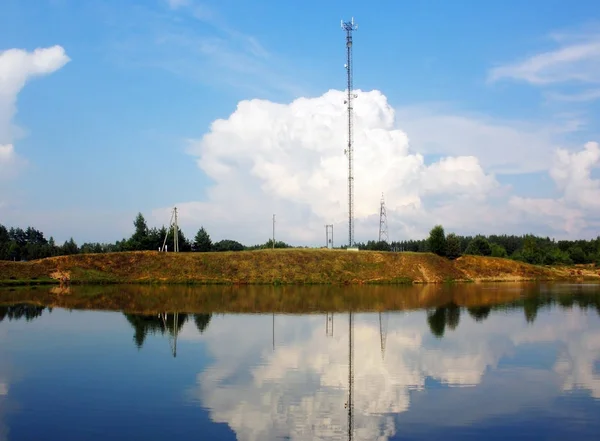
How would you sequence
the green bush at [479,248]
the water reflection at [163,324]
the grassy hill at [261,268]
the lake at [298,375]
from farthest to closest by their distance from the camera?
the green bush at [479,248]
the grassy hill at [261,268]
the water reflection at [163,324]
the lake at [298,375]

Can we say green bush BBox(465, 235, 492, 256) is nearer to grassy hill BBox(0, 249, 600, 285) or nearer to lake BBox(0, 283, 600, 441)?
grassy hill BBox(0, 249, 600, 285)

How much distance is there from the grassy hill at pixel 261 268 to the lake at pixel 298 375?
145 feet

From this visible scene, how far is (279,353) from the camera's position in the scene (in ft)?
106

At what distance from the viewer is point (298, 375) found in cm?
2641

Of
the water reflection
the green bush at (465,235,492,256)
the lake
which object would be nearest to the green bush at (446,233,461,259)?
the green bush at (465,235,492,256)

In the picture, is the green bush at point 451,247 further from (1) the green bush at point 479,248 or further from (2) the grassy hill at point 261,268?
(1) the green bush at point 479,248

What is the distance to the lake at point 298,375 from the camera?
18.7m

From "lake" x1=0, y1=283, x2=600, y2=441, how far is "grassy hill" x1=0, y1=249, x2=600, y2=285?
44267 mm

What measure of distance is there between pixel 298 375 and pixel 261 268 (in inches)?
3067

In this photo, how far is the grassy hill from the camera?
9581 cm

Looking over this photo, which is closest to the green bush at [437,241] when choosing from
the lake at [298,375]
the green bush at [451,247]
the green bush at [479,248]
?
the green bush at [451,247]

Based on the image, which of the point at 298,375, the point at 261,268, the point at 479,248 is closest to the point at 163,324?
the point at 298,375

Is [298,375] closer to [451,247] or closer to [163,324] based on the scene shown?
[163,324]

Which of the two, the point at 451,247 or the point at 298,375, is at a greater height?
the point at 451,247
